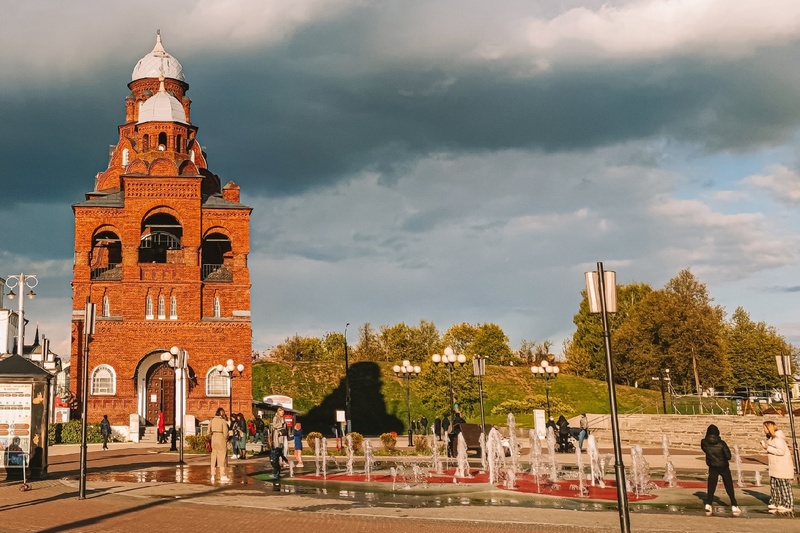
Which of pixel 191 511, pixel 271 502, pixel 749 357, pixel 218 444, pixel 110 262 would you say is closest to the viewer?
pixel 191 511

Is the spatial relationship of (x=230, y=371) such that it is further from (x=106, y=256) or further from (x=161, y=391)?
(x=106, y=256)

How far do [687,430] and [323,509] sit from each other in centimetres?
3306

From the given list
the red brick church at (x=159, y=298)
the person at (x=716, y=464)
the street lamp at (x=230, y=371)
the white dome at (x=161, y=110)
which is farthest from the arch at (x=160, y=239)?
the person at (x=716, y=464)

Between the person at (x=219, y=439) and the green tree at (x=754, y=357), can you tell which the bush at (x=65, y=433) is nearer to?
the person at (x=219, y=439)

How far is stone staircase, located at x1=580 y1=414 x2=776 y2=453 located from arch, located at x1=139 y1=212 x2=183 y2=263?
30.3 metres

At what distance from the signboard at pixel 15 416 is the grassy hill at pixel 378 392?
43804 millimetres

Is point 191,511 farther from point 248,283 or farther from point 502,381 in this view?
point 502,381

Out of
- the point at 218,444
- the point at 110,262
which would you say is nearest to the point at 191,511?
the point at 218,444

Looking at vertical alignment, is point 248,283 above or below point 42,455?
above

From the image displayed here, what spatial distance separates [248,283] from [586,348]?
5330 centimetres

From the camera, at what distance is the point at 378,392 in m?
67.9

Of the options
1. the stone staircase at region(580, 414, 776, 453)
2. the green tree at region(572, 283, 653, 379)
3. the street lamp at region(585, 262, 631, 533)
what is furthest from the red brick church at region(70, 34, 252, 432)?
the green tree at region(572, 283, 653, 379)

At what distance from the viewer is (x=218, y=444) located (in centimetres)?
1945

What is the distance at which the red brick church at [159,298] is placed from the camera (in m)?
46.7
